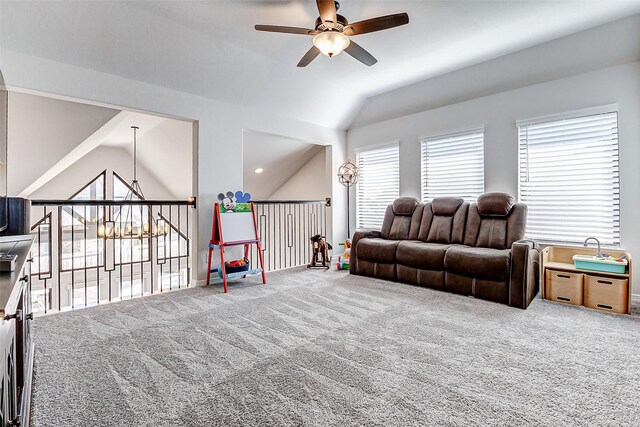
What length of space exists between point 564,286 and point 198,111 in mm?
4723

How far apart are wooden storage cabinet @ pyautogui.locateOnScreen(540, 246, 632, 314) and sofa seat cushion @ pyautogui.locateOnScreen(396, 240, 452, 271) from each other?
1059 mm

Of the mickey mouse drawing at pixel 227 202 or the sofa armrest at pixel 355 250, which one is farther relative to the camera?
the sofa armrest at pixel 355 250

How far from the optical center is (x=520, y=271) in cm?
323

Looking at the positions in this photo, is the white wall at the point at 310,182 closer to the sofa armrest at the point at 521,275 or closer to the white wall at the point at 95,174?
the white wall at the point at 95,174

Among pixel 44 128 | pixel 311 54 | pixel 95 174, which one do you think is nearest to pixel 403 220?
pixel 311 54

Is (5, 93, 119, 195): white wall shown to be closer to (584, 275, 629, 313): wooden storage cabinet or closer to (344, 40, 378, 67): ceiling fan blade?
(344, 40, 378, 67): ceiling fan blade

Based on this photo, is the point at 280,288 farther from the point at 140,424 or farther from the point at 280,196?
the point at 280,196

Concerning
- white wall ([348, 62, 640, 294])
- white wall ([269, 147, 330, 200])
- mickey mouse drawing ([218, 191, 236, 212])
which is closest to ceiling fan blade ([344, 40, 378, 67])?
white wall ([348, 62, 640, 294])

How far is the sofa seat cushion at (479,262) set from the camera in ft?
10.9

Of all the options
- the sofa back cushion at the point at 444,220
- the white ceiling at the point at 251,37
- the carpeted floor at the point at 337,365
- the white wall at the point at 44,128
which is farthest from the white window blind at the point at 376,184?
the white wall at the point at 44,128

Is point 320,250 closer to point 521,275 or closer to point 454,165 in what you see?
point 454,165

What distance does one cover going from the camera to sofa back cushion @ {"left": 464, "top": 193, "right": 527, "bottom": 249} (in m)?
3.79

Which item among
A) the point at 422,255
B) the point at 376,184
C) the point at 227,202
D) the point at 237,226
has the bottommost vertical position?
the point at 422,255

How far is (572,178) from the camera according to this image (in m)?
3.73
